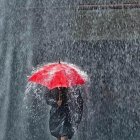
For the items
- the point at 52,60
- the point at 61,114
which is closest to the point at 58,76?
the point at 61,114

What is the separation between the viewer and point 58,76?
501 centimetres

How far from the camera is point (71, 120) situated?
17.4 feet

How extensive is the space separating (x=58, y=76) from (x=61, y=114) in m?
0.55

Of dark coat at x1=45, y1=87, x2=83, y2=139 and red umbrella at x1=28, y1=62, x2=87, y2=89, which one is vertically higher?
red umbrella at x1=28, y1=62, x2=87, y2=89

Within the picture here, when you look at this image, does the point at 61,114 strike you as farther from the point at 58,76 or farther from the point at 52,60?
the point at 52,60

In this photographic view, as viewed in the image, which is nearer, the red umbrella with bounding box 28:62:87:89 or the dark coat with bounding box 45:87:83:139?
the red umbrella with bounding box 28:62:87:89

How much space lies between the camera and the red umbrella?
496 cm

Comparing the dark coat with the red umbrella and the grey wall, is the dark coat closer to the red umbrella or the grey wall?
the red umbrella

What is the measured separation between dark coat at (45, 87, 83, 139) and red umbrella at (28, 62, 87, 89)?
0.74ft

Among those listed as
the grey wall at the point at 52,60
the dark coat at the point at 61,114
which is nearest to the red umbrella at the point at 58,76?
the dark coat at the point at 61,114

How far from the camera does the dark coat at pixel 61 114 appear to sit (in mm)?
5203

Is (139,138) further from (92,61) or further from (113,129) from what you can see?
(92,61)

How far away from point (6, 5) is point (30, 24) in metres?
0.65

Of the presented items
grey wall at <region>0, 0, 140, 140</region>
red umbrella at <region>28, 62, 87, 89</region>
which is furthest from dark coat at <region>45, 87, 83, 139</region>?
grey wall at <region>0, 0, 140, 140</region>
